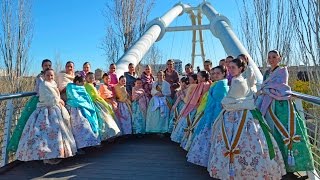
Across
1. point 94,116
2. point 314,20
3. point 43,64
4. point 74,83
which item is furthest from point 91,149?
point 314,20

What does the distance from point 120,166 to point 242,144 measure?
4.86ft

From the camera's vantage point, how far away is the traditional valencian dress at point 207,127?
353 centimetres

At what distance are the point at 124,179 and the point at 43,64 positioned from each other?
1662 mm

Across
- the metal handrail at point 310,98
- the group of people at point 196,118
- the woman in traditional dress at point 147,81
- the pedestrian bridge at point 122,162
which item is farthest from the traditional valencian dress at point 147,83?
the metal handrail at point 310,98

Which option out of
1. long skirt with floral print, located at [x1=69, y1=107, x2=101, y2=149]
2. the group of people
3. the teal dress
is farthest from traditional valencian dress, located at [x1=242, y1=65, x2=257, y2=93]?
long skirt with floral print, located at [x1=69, y1=107, x2=101, y2=149]

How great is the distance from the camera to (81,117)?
3.97 meters

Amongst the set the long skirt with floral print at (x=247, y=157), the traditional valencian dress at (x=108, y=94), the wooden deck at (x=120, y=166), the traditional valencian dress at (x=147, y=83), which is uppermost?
the traditional valencian dress at (x=147, y=83)

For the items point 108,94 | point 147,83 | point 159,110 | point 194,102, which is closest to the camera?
point 194,102

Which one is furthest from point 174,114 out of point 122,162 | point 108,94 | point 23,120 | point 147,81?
point 23,120

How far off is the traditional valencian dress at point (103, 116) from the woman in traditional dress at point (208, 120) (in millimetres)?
1230

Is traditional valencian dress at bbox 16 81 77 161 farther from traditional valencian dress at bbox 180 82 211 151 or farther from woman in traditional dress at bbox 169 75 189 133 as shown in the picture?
woman in traditional dress at bbox 169 75 189 133

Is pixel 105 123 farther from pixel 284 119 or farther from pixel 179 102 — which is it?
pixel 284 119

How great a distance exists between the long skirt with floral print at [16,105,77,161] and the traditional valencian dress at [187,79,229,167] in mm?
1321

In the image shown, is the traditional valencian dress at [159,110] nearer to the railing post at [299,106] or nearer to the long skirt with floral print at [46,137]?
the long skirt with floral print at [46,137]
